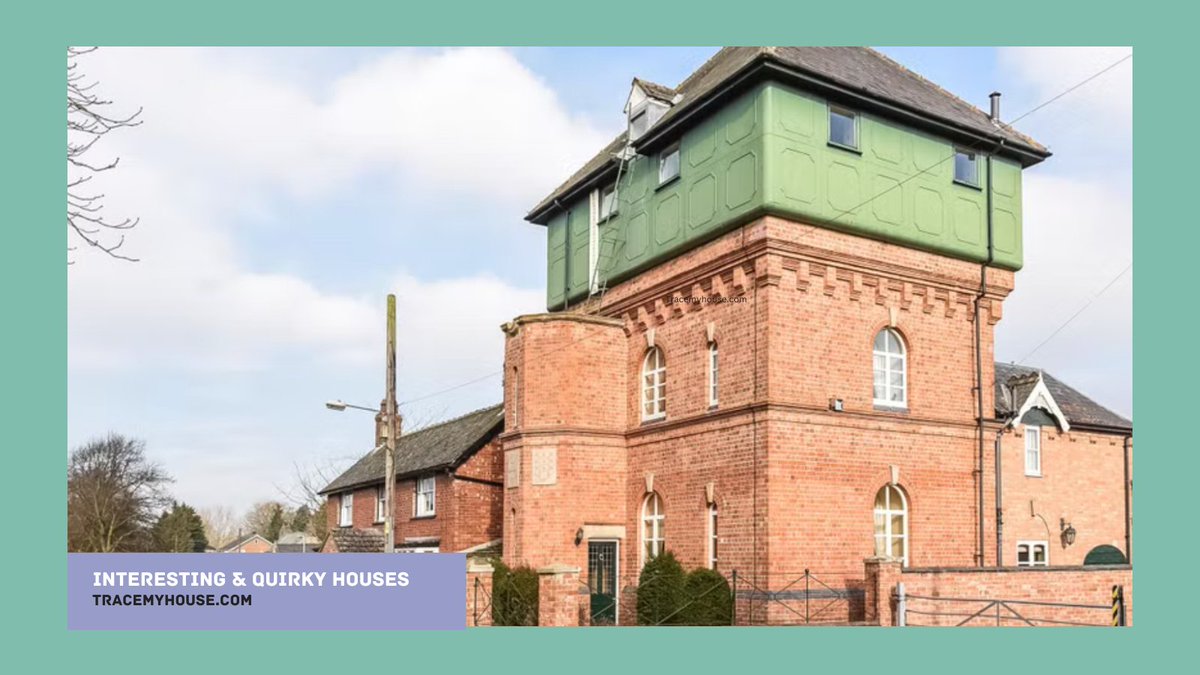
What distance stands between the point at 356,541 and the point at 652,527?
12.0m

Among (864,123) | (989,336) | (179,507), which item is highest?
(864,123)

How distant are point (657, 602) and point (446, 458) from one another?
40.1ft

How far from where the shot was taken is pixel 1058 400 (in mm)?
30469

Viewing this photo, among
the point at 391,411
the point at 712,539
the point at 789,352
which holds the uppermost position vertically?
the point at 789,352

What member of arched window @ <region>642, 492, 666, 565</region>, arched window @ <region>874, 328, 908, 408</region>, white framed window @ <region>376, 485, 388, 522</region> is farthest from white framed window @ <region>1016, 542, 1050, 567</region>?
white framed window @ <region>376, 485, 388, 522</region>

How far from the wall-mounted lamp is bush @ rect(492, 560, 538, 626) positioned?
43.0 ft

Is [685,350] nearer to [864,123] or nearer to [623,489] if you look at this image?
[623,489]

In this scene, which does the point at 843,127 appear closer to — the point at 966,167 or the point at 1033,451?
the point at 966,167

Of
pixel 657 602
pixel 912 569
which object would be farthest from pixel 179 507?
pixel 912 569

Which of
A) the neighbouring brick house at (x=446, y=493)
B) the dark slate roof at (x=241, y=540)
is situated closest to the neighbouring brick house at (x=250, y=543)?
the dark slate roof at (x=241, y=540)

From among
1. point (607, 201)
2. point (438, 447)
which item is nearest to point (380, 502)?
point (438, 447)

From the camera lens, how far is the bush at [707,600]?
21562 millimetres

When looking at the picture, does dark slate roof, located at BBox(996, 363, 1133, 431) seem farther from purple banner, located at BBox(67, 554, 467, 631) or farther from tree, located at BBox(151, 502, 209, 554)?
tree, located at BBox(151, 502, 209, 554)

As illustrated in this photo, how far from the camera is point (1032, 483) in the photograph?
27.8 meters
